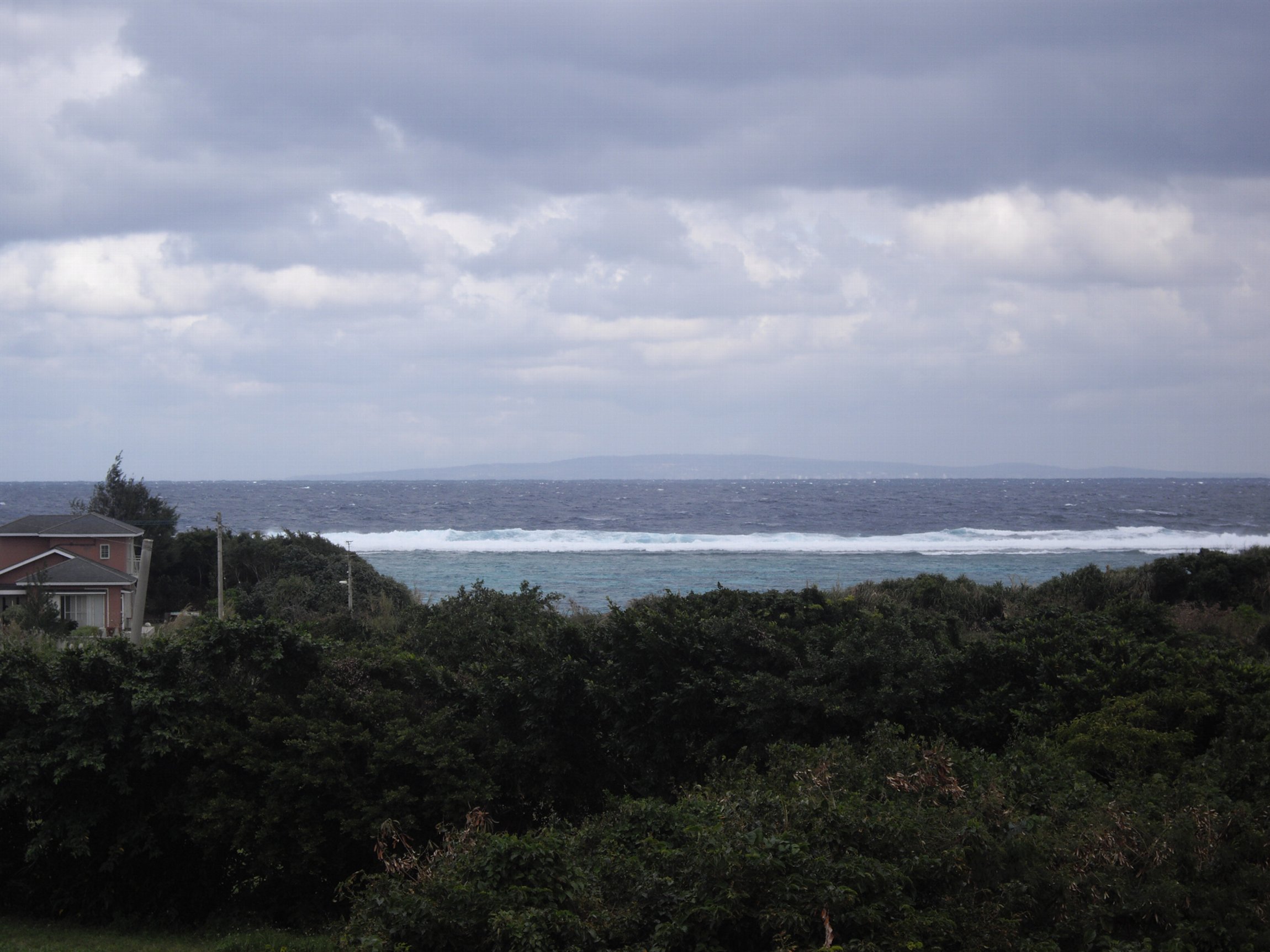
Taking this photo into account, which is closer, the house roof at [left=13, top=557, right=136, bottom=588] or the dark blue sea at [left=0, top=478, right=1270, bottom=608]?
the house roof at [left=13, top=557, right=136, bottom=588]

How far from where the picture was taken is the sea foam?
65938mm

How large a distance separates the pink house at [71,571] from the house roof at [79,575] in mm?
18

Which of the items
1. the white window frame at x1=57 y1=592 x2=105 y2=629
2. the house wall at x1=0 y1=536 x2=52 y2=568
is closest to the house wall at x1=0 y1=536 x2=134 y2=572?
the house wall at x1=0 y1=536 x2=52 y2=568

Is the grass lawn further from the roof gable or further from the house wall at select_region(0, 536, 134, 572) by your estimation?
the house wall at select_region(0, 536, 134, 572)

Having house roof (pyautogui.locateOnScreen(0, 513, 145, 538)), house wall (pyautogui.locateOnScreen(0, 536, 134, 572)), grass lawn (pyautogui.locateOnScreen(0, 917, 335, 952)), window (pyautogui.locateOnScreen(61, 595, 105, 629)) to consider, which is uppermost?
house roof (pyautogui.locateOnScreen(0, 513, 145, 538))

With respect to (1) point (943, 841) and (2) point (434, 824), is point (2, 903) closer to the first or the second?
(2) point (434, 824)

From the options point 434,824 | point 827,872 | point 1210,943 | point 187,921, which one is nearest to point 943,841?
point 827,872

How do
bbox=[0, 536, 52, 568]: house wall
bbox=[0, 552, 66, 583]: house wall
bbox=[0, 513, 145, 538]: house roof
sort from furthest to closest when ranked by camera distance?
bbox=[0, 513, 145, 538]: house roof
bbox=[0, 536, 52, 568]: house wall
bbox=[0, 552, 66, 583]: house wall

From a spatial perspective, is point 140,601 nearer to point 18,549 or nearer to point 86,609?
point 86,609

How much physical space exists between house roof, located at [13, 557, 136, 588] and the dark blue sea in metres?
12.9

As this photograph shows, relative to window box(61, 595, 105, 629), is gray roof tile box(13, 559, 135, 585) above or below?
above

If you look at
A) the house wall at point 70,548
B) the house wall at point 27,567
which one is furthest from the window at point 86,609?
the house wall at point 70,548

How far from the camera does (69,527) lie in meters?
33.8

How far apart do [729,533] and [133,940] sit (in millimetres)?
71048
